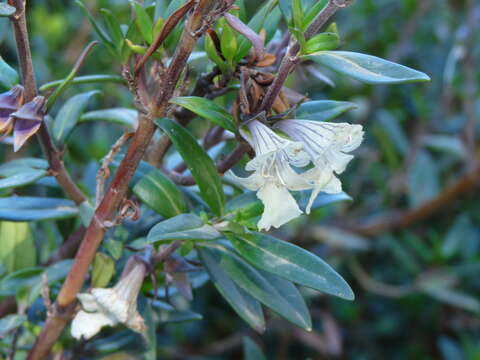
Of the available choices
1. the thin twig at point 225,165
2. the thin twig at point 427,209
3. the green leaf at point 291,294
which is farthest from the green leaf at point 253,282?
the thin twig at point 427,209

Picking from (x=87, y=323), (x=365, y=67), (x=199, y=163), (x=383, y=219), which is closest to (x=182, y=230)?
(x=199, y=163)

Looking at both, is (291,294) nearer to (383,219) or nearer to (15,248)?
(15,248)

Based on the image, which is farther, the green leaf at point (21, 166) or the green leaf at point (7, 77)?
the green leaf at point (21, 166)

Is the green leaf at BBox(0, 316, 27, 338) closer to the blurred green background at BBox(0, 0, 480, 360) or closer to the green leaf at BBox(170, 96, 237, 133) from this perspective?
the green leaf at BBox(170, 96, 237, 133)

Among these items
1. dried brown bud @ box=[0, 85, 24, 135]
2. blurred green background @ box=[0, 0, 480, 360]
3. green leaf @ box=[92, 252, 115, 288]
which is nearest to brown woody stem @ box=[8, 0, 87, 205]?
dried brown bud @ box=[0, 85, 24, 135]

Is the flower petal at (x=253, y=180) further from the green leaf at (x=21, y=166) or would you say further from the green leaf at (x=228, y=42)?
the green leaf at (x=21, y=166)

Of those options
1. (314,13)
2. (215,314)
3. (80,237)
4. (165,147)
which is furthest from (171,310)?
(215,314)
